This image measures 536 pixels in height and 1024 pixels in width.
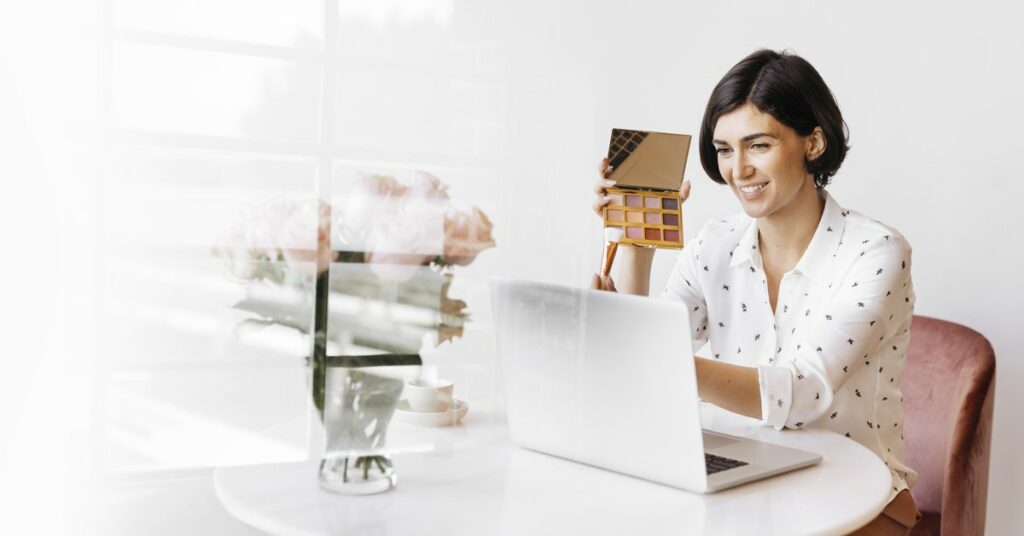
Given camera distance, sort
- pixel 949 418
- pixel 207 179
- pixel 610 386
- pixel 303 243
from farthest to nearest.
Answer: pixel 949 418 → pixel 207 179 → pixel 610 386 → pixel 303 243

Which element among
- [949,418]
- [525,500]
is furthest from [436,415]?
[949,418]

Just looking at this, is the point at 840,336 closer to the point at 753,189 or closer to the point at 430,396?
the point at 753,189

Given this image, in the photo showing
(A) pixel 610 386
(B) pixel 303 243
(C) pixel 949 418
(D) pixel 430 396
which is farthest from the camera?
(C) pixel 949 418

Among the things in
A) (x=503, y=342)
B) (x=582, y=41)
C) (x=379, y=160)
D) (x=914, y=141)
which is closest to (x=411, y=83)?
(x=379, y=160)

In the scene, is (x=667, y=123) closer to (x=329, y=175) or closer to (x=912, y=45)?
(x=912, y=45)

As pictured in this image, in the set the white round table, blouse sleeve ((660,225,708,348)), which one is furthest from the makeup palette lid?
the white round table

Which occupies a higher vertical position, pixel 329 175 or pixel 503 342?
pixel 329 175

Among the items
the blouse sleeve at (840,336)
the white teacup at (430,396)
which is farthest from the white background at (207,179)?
the blouse sleeve at (840,336)

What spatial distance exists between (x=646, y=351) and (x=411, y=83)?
31.9 inches

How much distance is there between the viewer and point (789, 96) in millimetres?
1573

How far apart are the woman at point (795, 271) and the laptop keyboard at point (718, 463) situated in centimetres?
21

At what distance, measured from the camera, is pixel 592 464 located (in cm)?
108

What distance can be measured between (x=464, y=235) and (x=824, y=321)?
0.75 metres

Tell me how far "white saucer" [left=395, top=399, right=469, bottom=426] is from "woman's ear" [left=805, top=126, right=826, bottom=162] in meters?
0.81
